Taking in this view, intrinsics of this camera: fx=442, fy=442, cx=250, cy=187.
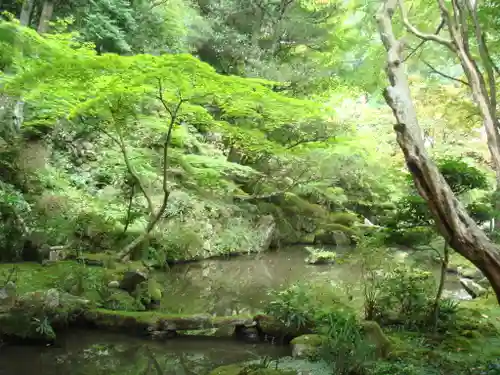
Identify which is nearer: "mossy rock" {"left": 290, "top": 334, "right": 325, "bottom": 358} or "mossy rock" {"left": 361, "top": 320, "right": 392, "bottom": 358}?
"mossy rock" {"left": 361, "top": 320, "right": 392, "bottom": 358}

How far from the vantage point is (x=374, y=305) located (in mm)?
→ 6652

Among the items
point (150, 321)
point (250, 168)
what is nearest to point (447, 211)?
point (150, 321)

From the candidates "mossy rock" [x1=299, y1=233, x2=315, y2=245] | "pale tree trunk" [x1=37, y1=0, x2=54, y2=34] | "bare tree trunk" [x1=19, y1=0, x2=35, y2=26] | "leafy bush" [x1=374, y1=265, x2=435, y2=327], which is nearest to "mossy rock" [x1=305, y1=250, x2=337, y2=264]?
"mossy rock" [x1=299, y1=233, x2=315, y2=245]


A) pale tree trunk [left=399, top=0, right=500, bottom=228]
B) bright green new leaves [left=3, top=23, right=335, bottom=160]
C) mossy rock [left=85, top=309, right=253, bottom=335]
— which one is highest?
pale tree trunk [left=399, top=0, right=500, bottom=228]

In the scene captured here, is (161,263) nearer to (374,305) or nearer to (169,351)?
(169,351)

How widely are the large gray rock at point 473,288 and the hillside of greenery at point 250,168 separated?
0.11ft

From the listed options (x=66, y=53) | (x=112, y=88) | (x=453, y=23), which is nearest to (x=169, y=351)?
(x=112, y=88)

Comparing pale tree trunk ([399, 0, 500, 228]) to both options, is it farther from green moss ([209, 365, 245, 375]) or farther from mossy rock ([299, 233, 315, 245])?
mossy rock ([299, 233, 315, 245])

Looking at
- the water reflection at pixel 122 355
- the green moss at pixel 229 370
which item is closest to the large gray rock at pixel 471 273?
the water reflection at pixel 122 355

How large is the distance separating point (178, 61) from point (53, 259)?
500 centimetres

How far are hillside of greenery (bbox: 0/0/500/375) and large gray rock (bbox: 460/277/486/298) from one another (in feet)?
0.11

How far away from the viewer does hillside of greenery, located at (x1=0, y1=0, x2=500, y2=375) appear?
552 centimetres

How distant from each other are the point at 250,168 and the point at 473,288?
17.2 feet

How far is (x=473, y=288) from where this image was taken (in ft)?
30.0
